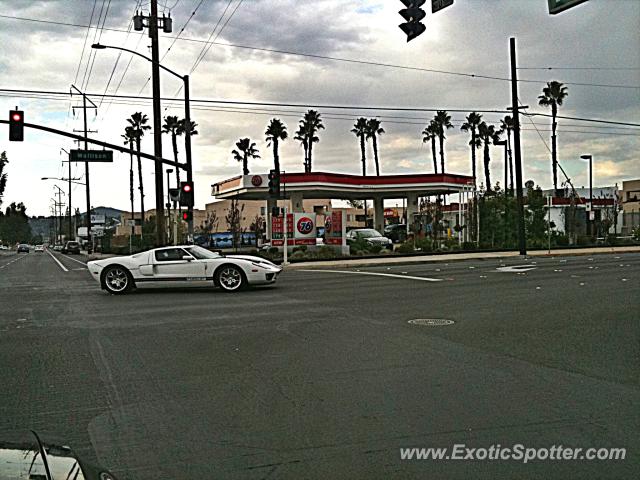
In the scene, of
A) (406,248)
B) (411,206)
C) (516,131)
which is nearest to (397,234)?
(411,206)

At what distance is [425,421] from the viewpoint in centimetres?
642

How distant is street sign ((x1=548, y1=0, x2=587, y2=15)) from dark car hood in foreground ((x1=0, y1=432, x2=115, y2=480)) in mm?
9219

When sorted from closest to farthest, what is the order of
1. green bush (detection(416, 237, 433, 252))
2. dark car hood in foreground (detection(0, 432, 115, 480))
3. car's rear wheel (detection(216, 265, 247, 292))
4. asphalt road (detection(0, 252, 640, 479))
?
dark car hood in foreground (detection(0, 432, 115, 480))
asphalt road (detection(0, 252, 640, 479))
car's rear wheel (detection(216, 265, 247, 292))
green bush (detection(416, 237, 433, 252))

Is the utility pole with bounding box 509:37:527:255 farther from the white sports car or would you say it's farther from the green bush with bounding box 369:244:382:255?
the white sports car

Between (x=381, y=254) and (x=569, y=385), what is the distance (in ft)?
95.5

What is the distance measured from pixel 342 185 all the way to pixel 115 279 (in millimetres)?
36507

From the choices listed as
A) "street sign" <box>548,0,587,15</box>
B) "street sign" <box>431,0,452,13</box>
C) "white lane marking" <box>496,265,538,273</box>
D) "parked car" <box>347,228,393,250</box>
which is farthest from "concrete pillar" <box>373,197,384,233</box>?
"street sign" <box>548,0,587,15</box>

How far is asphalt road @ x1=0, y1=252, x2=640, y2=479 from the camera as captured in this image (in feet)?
18.3

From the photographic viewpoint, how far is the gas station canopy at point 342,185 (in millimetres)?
52219

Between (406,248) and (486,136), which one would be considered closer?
(406,248)

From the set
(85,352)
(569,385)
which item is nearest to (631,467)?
(569,385)

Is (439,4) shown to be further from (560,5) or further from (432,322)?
(432,322)

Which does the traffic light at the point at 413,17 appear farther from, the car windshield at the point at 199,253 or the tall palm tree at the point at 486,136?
the tall palm tree at the point at 486,136

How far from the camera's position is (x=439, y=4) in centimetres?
1393
